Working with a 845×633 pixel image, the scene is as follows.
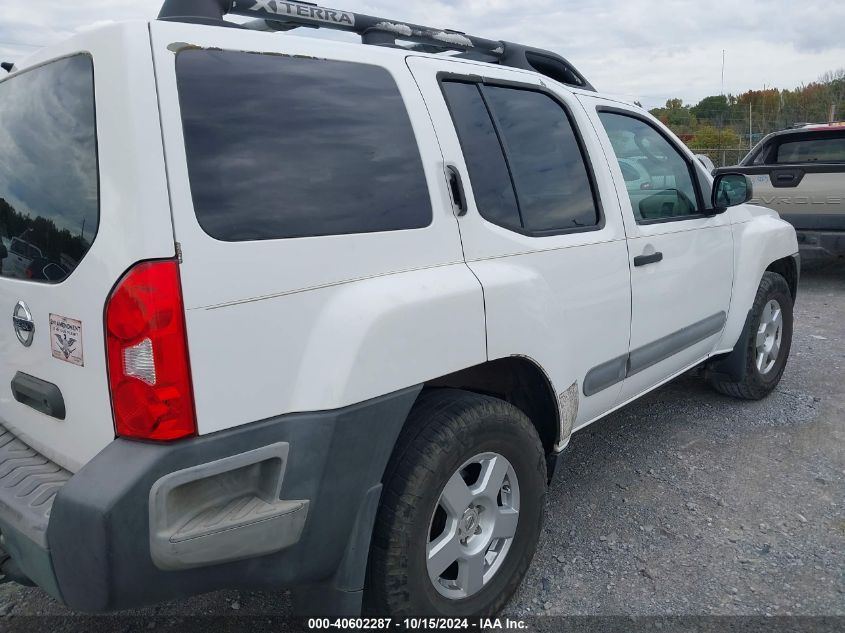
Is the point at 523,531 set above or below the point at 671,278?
below

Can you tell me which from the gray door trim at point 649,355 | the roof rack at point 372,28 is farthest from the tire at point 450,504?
the roof rack at point 372,28

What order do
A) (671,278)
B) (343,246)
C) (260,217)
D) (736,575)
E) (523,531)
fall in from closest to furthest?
(260,217) → (343,246) → (523,531) → (736,575) → (671,278)

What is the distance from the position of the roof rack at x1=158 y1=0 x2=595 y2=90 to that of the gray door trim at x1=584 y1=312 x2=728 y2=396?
1.26m

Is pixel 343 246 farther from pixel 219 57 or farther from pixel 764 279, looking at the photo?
pixel 764 279

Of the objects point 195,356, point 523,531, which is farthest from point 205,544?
point 523,531

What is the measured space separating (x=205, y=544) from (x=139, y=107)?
101 cm

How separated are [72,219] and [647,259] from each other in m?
2.25

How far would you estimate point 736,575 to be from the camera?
2646 millimetres

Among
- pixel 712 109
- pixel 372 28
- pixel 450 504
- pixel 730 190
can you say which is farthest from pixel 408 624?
pixel 712 109

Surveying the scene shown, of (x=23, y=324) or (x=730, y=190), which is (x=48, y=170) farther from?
(x=730, y=190)

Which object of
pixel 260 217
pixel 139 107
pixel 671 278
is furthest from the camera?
pixel 671 278

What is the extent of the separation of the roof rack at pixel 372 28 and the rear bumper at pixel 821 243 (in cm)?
544

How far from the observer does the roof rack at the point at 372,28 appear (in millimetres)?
1999

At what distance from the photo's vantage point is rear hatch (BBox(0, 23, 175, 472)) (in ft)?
5.12
